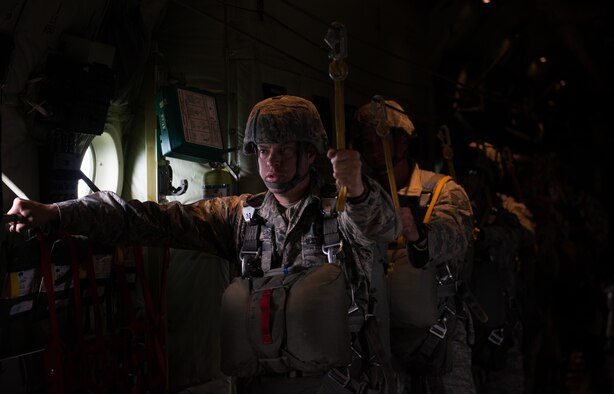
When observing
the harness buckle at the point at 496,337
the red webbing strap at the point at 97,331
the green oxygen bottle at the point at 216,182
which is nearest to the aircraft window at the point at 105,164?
the green oxygen bottle at the point at 216,182

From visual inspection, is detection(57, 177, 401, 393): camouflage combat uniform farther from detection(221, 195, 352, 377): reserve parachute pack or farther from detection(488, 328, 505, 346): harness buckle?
detection(488, 328, 505, 346): harness buckle

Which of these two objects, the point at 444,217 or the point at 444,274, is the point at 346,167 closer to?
the point at 444,217

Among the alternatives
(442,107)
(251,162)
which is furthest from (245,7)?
(442,107)

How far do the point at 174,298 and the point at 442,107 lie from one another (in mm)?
4737

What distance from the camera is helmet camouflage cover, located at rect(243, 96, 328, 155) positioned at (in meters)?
3.32

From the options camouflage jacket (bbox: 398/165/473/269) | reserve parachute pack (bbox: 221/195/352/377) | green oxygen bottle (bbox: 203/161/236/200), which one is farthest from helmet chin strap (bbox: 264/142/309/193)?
green oxygen bottle (bbox: 203/161/236/200)

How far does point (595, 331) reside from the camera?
30.3ft

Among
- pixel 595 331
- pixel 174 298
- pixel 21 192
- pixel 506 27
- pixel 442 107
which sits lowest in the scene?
pixel 595 331

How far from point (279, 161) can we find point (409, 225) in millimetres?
789

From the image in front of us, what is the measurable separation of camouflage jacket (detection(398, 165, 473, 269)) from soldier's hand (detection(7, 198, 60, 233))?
6.54ft

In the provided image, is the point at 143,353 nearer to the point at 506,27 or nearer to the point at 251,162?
the point at 251,162

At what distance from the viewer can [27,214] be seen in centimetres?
286

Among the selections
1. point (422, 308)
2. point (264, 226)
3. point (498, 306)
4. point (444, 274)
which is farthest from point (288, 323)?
point (498, 306)

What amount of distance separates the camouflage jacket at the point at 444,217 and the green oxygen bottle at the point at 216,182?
1.14 metres
